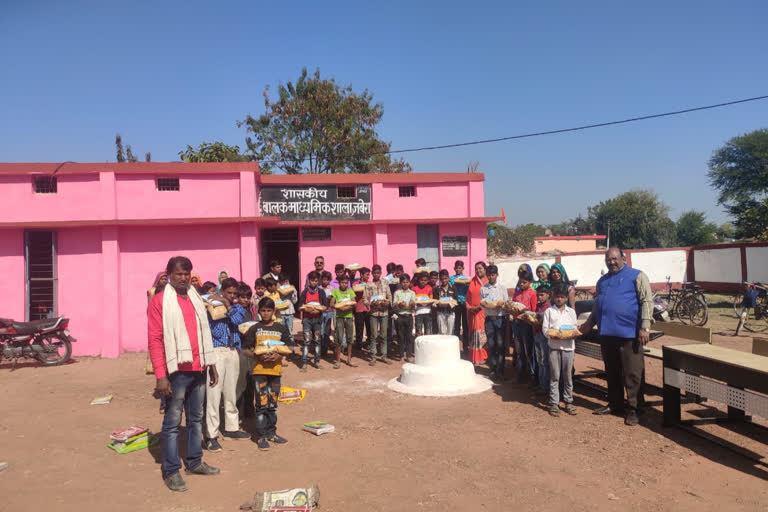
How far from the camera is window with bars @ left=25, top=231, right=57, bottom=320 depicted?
11.0 m

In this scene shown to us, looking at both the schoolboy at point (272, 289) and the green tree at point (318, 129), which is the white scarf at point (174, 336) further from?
the green tree at point (318, 129)

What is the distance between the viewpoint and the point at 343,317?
9.44 m

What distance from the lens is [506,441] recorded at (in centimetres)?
558

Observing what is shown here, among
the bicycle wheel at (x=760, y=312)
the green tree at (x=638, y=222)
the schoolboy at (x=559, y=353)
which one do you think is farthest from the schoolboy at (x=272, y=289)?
the green tree at (x=638, y=222)

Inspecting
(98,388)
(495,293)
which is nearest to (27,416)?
(98,388)

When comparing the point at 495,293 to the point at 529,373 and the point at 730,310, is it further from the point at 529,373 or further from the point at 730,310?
the point at 730,310

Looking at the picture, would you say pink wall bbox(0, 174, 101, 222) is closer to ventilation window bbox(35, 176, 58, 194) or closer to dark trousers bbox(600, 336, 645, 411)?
ventilation window bbox(35, 176, 58, 194)

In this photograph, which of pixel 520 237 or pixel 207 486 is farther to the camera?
pixel 520 237

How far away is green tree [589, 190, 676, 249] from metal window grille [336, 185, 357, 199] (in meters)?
43.5

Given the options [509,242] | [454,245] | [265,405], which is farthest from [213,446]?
[509,242]

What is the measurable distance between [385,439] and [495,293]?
3389mm

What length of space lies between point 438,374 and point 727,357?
371cm

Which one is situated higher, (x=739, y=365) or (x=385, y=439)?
(x=739, y=365)

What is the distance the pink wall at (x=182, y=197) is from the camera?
37.4ft
